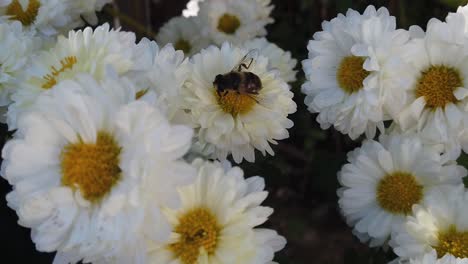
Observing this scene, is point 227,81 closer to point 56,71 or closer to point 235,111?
point 235,111

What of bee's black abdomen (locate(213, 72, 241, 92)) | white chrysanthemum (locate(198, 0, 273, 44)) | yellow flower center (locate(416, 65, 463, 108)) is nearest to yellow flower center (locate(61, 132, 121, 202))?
bee's black abdomen (locate(213, 72, 241, 92))

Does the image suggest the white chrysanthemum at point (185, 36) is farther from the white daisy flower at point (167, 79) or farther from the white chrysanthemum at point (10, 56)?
the white daisy flower at point (167, 79)

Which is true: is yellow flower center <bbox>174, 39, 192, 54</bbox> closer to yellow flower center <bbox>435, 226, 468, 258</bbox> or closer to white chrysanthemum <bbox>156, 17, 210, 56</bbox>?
white chrysanthemum <bbox>156, 17, 210, 56</bbox>

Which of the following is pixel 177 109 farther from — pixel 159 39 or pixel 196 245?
pixel 159 39

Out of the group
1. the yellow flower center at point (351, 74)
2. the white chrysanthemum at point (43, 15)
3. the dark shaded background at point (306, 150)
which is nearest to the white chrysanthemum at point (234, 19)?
the dark shaded background at point (306, 150)

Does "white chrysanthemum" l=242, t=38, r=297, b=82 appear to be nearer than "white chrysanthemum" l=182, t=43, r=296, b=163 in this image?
No
